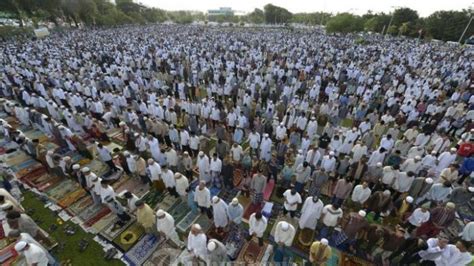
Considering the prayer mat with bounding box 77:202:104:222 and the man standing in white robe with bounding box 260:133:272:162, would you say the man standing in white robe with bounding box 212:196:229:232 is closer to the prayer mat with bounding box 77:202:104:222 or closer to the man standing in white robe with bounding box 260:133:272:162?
the man standing in white robe with bounding box 260:133:272:162

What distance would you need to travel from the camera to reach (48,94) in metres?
12.0

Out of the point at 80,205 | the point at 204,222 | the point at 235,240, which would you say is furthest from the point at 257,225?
the point at 80,205

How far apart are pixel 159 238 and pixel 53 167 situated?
4137 millimetres

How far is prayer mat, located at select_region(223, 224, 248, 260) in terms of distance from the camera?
5.20 metres

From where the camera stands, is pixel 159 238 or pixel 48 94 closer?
pixel 159 238

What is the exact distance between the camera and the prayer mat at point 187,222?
5.80m

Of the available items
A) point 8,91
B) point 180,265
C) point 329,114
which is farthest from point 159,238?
point 8,91

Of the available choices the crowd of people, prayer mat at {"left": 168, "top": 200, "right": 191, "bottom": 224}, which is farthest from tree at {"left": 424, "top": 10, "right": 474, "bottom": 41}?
prayer mat at {"left": 168, "top": 200, "right": 191, "bottom": 224}

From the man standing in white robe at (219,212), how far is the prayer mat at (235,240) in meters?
0.33

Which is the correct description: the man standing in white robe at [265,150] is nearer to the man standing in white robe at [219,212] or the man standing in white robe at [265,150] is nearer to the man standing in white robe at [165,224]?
the man standing in white robe at [219,212]

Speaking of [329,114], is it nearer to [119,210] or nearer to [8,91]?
[119,210]

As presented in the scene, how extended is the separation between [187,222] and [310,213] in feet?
10.1

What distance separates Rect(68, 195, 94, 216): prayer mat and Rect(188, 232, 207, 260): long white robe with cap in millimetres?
3850

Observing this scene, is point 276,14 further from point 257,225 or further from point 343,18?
point 257,225
